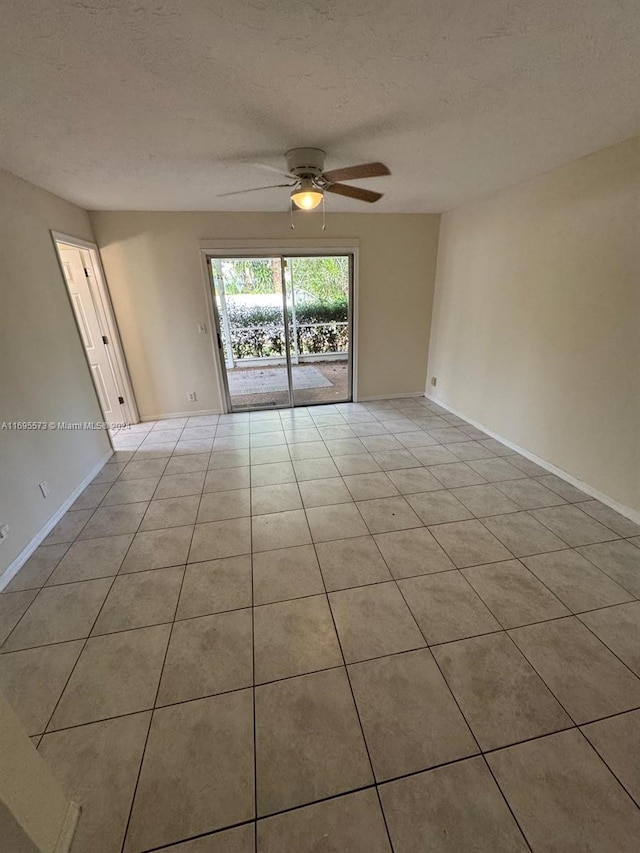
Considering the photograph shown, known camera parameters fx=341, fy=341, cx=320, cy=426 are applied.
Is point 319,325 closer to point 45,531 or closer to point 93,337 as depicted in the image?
point 93,337

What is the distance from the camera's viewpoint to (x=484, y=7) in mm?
1075

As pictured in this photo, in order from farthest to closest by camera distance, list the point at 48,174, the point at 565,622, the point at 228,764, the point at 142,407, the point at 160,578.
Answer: the point at 142,407 → the point at 48,174 → the point at 160,578 → the point at 565,622 → the point at 228,764

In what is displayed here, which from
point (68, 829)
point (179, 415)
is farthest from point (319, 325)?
point (68, 829)

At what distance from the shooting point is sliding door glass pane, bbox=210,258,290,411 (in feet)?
16.5

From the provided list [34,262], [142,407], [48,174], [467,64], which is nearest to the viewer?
[467,64]

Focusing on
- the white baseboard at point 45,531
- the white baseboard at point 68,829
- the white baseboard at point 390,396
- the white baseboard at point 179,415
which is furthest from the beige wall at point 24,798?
the white baseboard at point 390,396

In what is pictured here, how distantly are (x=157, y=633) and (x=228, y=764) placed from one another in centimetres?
68

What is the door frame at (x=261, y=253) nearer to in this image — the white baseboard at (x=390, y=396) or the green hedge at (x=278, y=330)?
the white baseboard at (x=390, y=396)

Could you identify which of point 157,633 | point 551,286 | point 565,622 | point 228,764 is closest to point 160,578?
point 157,633

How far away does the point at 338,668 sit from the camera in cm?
147

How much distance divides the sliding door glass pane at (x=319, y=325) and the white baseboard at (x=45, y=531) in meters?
2.47

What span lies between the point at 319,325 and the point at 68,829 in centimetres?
598

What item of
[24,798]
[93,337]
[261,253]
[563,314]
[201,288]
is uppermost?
[261,253]

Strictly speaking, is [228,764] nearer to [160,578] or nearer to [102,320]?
[160,578]
